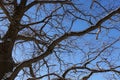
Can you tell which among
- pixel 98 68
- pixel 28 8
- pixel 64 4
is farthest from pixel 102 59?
pixel 28 8

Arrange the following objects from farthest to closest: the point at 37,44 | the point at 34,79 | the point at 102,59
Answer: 1. the point at 37,44
2. the point at 102,59
3. the point at 34,79

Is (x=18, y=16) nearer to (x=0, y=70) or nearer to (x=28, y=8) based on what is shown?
(x=28, y=8)

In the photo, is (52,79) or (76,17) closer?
(52,79)

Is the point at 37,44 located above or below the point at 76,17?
below

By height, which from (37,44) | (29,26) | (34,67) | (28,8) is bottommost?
(34,67)

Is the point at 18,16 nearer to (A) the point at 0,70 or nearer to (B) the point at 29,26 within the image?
(B) the point at 29,26

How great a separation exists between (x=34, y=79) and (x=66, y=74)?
108 cm

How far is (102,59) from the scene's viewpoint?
31.7 ft

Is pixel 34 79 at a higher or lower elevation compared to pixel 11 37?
lower

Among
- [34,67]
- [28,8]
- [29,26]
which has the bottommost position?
[34,67]

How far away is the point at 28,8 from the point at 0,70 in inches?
94.3

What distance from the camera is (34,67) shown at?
1057 cm

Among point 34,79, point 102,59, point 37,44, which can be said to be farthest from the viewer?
point 37,44

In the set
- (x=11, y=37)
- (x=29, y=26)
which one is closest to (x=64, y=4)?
(x=29, y=26)
